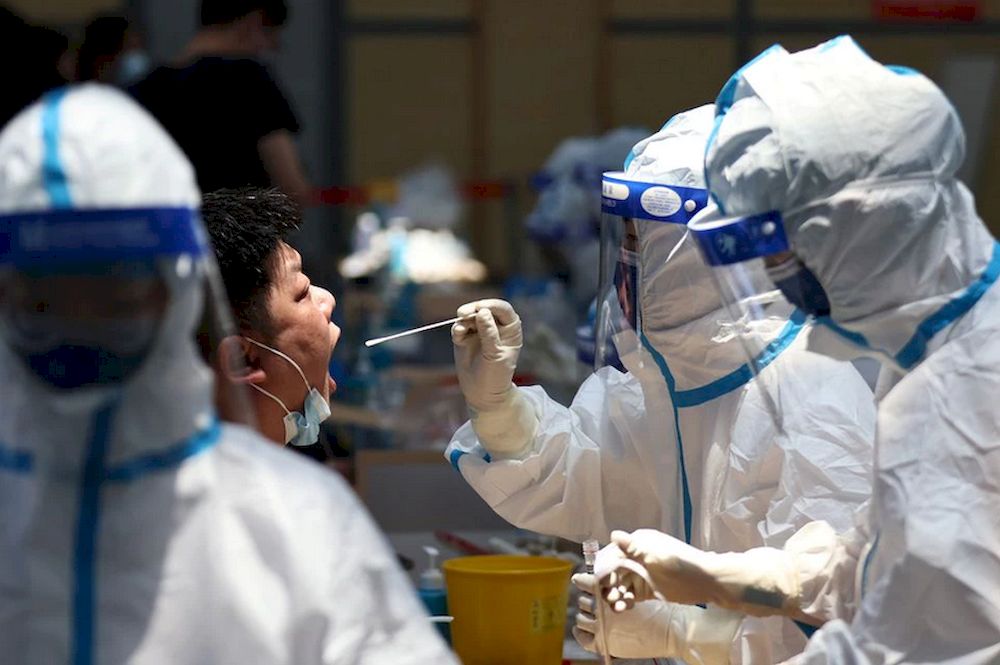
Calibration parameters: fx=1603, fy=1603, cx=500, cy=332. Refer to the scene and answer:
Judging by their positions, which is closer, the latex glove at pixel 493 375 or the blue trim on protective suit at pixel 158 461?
the blue trim on protective suit at pixel 158 461

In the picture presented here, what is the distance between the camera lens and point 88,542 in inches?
46.9

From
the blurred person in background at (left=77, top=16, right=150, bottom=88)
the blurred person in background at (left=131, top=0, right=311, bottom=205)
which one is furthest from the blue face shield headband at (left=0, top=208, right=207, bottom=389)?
the blurred person in background at (left=77, top=16, right=150, bottom=88)

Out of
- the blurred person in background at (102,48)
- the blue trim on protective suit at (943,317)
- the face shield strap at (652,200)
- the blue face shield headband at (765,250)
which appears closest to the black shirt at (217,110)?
the blurred person in background at (102,48)

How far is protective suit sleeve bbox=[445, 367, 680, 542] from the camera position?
217 centimetres

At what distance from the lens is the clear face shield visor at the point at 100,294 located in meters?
1.14

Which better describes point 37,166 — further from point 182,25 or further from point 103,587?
point 182,25

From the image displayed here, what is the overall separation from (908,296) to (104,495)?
30.9 inches

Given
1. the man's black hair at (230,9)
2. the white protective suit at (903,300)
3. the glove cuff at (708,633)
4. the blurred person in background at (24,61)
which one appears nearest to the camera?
the white protective suit at (903,300)

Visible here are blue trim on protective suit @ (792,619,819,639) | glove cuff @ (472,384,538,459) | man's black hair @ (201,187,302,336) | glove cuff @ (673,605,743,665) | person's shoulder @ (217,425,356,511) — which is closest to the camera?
person's shoulder @ (217,425,356,511)

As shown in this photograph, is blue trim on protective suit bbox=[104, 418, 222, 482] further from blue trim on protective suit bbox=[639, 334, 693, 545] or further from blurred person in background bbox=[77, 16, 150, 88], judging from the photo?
blurred person in background bbox=[77, 16, 150, 88]

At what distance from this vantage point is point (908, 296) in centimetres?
154

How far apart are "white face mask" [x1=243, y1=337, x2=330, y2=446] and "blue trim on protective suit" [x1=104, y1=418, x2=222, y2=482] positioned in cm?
84

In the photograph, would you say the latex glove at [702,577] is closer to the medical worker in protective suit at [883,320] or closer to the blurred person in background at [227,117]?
the medical worker in protective suit at [883,320]

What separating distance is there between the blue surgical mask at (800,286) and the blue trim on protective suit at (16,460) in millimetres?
768
